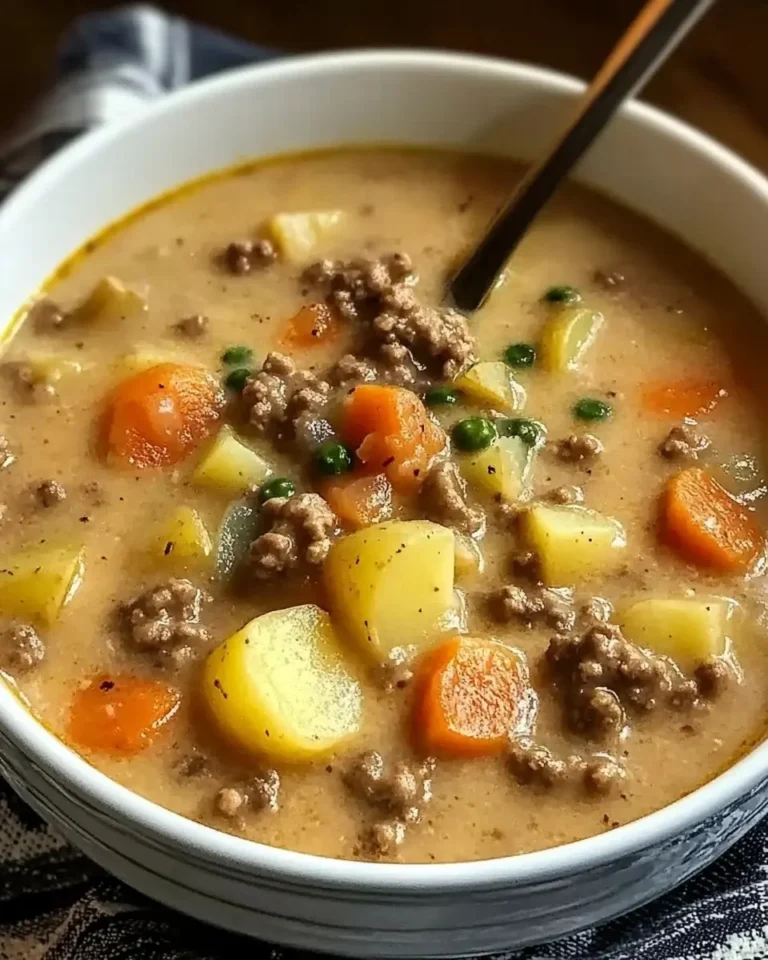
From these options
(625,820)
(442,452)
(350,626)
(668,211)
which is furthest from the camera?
(668,211)

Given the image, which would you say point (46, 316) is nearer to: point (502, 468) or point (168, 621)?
point (168, 621)

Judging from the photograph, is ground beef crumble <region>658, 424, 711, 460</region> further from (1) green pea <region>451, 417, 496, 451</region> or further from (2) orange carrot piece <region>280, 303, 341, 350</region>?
(2) orange carrot piece <region>280, 303, 341, 350</region>

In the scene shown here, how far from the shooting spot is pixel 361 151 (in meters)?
2.88

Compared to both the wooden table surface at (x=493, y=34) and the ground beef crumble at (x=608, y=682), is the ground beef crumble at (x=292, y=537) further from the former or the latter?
the wooden table surface at (x=493, y=34)

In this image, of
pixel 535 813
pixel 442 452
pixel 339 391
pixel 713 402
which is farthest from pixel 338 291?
pixel 535 813

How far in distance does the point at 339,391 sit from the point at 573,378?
16.9 inches

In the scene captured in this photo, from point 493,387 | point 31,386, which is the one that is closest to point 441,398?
point 493,387

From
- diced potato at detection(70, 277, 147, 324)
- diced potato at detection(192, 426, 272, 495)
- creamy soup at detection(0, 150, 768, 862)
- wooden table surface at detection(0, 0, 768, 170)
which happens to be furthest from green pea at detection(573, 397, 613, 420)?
wooden table surface at detection(0, 0, 768, 170)

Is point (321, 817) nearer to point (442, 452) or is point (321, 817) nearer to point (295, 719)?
point (295, 719)

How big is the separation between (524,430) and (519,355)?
0.20 m

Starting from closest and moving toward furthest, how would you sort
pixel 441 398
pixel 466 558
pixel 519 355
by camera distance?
pixel 466 558 < pixel 441 398 < pixel 519 355

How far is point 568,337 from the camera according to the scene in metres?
2.45

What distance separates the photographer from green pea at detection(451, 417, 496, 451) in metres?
2.23

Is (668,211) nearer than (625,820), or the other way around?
(625,820)
